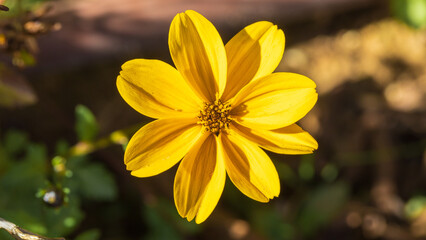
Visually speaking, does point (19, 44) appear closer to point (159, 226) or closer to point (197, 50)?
A: point (197, 50)

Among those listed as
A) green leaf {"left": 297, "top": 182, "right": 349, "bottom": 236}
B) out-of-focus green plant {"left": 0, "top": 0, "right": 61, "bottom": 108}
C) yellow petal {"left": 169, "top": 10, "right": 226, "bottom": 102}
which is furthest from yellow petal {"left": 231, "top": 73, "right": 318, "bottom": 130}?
green leaf {"left": 297, "top": 182, "right": 349, "bottom": 236}

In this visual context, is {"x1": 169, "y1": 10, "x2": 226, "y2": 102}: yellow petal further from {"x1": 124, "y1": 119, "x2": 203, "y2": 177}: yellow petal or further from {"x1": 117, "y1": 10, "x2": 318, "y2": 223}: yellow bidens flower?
{"x1": 124, "y1": 119, "x2": 203, "y2": 177}: yellow petal

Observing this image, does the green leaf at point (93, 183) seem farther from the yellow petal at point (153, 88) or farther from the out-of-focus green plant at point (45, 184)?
the yellow petal at point (153, 88)

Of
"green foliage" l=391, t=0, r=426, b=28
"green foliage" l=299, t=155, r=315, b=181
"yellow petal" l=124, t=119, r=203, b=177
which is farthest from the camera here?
"green foliage" l=391, t=0, r=426, b=28

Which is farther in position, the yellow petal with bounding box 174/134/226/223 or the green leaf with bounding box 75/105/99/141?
the green leaf with bounding box 75/105/99/141

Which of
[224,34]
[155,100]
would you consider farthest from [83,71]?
[155,100]

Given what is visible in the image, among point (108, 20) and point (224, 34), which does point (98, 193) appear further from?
point (224, 34)

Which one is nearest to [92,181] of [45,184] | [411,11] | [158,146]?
[45,184]
